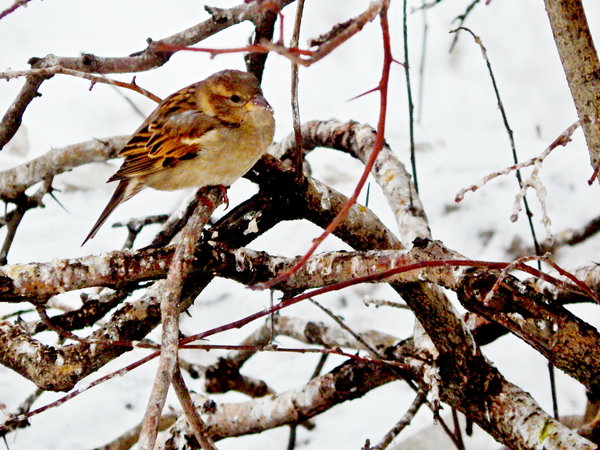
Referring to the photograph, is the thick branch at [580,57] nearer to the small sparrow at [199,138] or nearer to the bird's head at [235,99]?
the small sparrow at [199,138]

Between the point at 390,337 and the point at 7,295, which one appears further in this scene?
the point at 390,337

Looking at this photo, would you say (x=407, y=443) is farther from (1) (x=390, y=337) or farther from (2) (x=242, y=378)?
(2) (x=242, y=378)

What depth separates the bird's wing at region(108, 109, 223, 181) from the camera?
10.8 ft

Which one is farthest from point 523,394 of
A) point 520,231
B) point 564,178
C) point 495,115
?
point 495,115

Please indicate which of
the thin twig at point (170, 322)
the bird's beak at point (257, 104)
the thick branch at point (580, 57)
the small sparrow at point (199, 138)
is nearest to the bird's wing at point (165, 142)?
the small sparrow at point (199, 138)

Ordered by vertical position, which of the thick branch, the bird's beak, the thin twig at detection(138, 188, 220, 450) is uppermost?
the bird's beak

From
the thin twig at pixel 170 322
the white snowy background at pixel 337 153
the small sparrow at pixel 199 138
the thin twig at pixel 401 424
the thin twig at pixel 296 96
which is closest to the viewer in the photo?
the thin twig at pixel 170 322

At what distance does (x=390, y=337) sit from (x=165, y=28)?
11.0 feet

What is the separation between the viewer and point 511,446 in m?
2.81

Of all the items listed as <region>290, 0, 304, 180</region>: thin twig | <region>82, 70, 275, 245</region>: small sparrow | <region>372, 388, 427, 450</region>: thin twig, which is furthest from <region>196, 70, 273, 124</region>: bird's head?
<region>372, 388, 427, 450</region>: thin twig

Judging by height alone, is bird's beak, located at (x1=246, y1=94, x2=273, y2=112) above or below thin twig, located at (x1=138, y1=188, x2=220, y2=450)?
above

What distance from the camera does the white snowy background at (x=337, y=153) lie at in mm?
4152

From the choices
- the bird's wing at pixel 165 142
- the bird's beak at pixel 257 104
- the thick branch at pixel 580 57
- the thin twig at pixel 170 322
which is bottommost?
the thin twig at pixel 170 322

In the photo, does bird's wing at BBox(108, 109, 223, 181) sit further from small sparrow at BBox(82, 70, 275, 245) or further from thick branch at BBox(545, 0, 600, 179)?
thick branch at BBox(545, 0, 600, 179)
